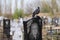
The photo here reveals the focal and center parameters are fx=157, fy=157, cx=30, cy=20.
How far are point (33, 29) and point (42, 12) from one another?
244mm

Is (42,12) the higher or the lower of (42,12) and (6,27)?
the higher

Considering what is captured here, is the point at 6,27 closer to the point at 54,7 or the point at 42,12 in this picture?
the point at 42,12

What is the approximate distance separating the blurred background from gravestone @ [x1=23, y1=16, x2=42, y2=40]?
0.05 meters

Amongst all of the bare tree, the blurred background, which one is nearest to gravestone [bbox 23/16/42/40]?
the blurred background

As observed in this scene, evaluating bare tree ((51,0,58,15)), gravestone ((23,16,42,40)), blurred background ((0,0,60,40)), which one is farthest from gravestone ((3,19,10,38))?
A: bare tree ((51,0,58,15))


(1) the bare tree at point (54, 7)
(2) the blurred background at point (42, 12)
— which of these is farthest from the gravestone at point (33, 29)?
(1) the bare tree at point (54, 7)

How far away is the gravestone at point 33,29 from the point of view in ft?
6.49

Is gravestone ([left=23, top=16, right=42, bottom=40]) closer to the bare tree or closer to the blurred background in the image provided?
the blurred background

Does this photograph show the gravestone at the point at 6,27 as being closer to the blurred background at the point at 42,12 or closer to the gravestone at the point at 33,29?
the blurred background at the point at 42,12

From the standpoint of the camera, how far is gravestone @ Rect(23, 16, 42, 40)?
6.49 ft

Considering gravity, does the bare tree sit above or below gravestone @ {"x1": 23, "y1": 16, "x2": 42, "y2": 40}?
above

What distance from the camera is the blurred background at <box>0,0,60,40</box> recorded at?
1962 mm

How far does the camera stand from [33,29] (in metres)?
2.00

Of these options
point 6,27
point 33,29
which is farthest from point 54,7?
point 6,27
